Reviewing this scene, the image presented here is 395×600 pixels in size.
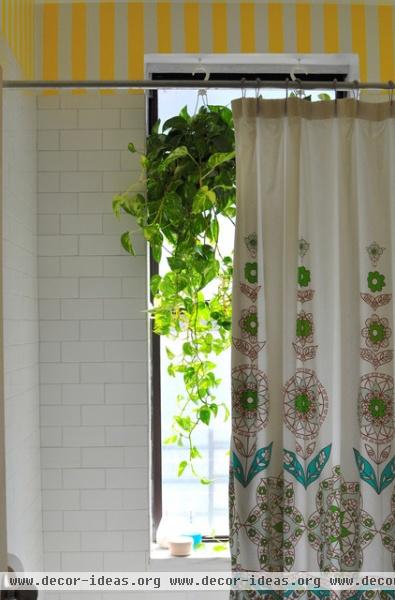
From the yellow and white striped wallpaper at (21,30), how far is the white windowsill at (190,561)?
171cm

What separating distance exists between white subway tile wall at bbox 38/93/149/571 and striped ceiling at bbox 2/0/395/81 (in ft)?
0.48

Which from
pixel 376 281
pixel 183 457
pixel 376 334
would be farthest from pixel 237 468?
pixel 183 457

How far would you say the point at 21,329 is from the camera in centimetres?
224

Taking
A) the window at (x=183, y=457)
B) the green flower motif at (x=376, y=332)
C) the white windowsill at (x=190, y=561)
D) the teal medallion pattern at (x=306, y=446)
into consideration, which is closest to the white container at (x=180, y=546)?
the white windowsill at (x=190, y=561)

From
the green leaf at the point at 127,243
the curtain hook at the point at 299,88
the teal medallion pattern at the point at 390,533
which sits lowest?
the teal medallion pattern at the point at 390,533

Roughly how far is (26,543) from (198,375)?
30.4 inches

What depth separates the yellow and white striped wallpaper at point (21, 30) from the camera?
212cm

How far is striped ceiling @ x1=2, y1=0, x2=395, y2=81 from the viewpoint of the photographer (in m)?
2.50

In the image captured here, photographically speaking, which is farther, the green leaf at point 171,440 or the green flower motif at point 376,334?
the green leaf at point 171,440

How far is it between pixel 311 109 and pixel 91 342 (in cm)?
111

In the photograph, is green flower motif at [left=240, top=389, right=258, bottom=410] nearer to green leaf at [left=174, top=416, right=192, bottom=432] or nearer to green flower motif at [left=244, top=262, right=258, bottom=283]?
green flower motif at [left=244, top=262, right=258, bottom=283]

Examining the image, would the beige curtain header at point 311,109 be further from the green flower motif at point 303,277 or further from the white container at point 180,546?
the white container at point 180,546

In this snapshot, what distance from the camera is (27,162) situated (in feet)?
7.69

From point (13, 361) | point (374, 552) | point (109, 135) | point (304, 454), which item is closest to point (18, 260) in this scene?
point (13, 361)
